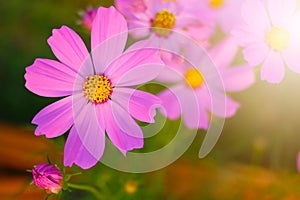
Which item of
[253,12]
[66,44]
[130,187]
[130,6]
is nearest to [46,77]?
[66,44]

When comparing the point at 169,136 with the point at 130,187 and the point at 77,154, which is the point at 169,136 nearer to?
the point at 130,187

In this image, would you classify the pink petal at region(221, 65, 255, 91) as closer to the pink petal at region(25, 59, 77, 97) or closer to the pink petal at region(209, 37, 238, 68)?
the pink petal at region(209, 37, 238, 68)

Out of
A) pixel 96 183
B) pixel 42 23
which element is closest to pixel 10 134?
pixel 42 23

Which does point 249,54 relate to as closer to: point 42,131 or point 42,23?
point 42,131

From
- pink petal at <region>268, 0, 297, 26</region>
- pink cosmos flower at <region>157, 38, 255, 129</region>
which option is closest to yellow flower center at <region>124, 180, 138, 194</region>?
pink cosmos flower at <region>157, 38, 255, 129</region>


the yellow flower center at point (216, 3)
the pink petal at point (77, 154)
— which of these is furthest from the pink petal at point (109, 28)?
the yellow flower center at point (216, 3)

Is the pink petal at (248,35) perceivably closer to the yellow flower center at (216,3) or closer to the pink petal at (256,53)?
the pink petal at (256,53)

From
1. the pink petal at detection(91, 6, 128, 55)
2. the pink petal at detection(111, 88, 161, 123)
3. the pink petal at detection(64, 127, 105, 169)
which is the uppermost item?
the pink petal at detection(91, 6, 128, 55)
